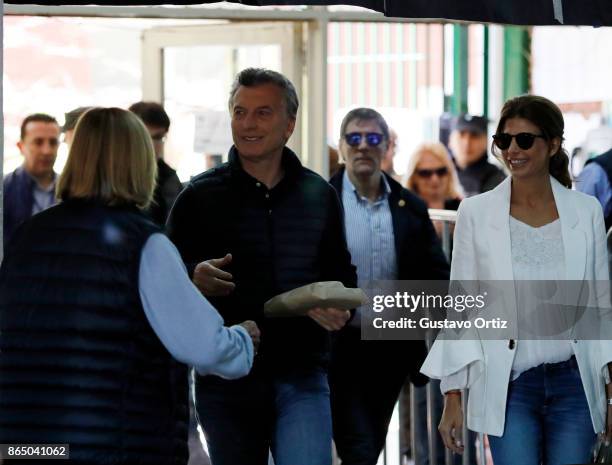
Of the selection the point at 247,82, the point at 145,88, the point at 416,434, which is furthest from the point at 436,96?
the point at 247,82

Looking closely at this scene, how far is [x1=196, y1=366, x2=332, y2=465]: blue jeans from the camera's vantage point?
4961 mm

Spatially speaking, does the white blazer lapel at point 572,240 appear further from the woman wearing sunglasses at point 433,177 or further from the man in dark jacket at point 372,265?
the woman wearing sunglasses at point 433,177

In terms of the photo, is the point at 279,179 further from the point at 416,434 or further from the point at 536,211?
the point at 416,434

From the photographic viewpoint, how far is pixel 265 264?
198 inches

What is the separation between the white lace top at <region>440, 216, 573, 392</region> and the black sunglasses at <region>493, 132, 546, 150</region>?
291 millimetres

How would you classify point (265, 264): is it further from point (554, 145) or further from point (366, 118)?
point (366, 118)

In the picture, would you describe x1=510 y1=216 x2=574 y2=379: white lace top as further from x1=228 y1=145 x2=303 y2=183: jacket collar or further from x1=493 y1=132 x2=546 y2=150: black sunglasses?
x1=228 y1=145 x2=303 y2=183: jacket collar

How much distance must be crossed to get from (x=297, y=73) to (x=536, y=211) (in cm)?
442

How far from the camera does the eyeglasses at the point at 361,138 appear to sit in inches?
265

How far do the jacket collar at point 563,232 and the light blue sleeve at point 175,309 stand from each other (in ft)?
4.74

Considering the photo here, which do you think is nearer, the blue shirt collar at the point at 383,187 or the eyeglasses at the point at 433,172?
the blue shirt collar at the point at 383,187

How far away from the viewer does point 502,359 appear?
16.0ft

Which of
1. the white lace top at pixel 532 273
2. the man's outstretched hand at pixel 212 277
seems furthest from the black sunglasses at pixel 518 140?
the man's outstretched hand at pixel 212 277

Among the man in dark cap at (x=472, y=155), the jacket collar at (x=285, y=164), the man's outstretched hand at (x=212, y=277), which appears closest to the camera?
the man's outstretched hand at (x=212, y=277)
